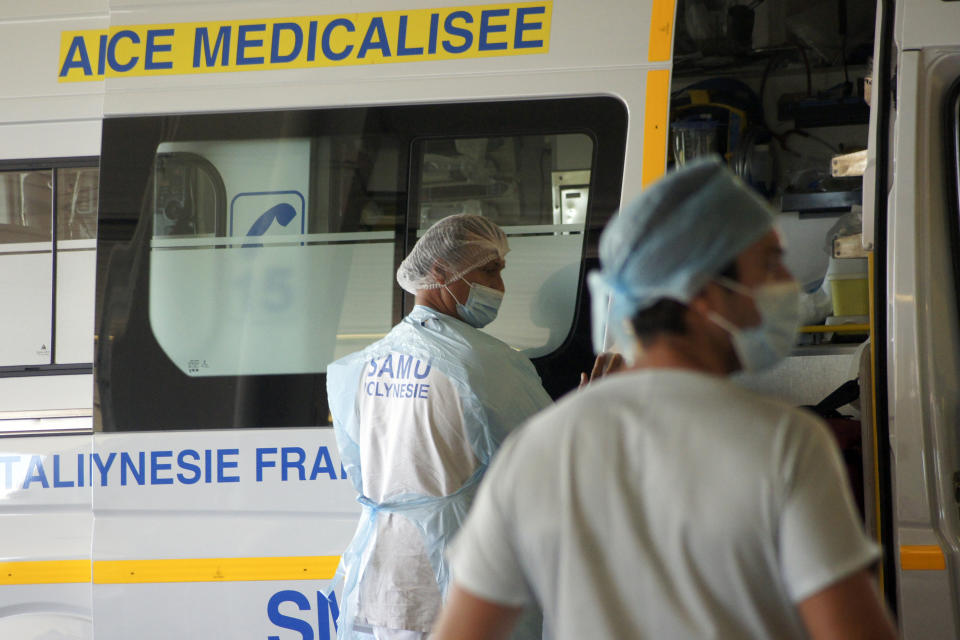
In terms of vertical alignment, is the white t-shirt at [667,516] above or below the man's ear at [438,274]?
below

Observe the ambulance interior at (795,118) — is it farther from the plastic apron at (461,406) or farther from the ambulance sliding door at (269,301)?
the plastic apron at (461,406)

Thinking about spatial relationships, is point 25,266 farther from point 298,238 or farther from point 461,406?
point 461,406

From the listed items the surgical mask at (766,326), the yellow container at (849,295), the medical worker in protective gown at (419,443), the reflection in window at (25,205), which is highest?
the reflection in window at (25,205)

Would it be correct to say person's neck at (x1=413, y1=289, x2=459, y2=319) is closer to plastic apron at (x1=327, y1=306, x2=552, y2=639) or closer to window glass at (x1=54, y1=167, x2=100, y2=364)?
plastic apron at (x1=327, y1=306, x2=552, y2=639)

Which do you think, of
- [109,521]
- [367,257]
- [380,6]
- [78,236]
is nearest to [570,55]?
[380,6]

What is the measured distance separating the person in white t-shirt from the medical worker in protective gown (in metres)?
1.25

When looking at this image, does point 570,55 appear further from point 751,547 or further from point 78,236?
point 751,547

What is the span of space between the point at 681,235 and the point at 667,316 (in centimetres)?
11

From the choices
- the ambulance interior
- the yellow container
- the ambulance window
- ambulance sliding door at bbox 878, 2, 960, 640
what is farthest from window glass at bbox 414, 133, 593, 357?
the yellow container

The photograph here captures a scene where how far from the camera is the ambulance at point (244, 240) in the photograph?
306 centimetres

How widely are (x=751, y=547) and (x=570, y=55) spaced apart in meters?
2.16

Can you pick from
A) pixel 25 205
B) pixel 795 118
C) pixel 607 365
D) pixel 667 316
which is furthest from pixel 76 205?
pixel 795 118

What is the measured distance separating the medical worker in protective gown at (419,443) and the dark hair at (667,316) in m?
1.30

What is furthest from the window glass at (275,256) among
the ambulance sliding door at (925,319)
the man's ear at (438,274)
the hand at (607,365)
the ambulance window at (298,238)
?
the ambulance sliding door at (925,319)
